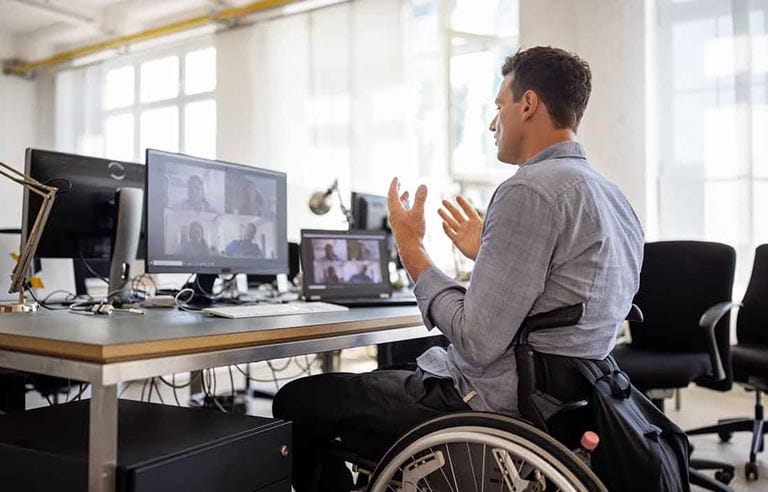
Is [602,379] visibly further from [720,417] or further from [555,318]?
[720,417]

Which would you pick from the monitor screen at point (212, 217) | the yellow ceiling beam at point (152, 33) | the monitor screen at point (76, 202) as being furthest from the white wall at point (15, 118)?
the monitor screen at point (212, 217)

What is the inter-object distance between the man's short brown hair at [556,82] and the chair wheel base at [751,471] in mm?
1835

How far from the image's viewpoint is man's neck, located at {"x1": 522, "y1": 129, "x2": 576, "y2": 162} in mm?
1404

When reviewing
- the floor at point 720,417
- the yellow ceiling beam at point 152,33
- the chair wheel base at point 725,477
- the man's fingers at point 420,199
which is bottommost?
the floor at point 720,417

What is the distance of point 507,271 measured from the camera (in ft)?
3.83

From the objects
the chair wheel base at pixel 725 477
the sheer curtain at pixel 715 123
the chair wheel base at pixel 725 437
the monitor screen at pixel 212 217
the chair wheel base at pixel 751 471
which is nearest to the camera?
the monitor screen at pixel 212 217

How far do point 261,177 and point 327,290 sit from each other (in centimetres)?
43

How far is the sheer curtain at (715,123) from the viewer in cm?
380

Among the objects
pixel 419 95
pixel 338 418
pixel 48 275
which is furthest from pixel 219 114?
pixel 338 418

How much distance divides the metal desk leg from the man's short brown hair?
98 cm

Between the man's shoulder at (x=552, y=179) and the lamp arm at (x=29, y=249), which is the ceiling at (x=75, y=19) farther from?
the man's shoulder at (x=552, y=179)

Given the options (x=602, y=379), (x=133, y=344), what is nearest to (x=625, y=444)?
(x=602, y=379)

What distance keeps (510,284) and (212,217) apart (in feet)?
3.60

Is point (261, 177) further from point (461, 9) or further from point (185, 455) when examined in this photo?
point (461, 9)
